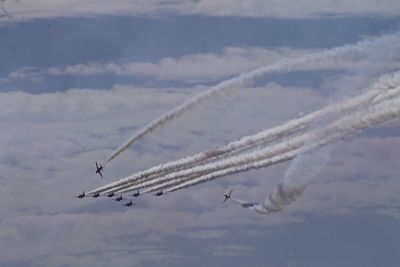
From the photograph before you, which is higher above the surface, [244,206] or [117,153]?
[117,153]

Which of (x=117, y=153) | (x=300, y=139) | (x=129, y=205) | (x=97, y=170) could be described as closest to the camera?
(x=300, y=139)

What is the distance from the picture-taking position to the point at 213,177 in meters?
81.1

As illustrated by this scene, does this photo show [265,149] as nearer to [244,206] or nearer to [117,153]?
[244,206]

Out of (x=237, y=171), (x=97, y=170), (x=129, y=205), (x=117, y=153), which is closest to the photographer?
(x=237, y=171)

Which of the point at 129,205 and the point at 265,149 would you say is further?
the point at 129,205

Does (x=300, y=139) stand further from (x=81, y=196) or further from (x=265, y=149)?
(x=81, y=196)

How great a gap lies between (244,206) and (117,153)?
14.1 m

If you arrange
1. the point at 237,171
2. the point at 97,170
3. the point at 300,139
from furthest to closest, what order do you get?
the point at 97,170, the point at 237,171, the point at 300,139

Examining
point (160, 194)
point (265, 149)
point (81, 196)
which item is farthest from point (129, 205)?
point (265, 149)

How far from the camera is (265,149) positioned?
245ft

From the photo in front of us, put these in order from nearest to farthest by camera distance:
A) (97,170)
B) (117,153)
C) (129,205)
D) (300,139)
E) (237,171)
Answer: (300,139), (237,171), (117,153), (97,170), (129,205)

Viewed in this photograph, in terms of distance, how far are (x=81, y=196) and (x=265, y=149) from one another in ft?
145

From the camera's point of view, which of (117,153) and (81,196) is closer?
(117,153)

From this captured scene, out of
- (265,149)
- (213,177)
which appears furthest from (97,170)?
(265,149)
